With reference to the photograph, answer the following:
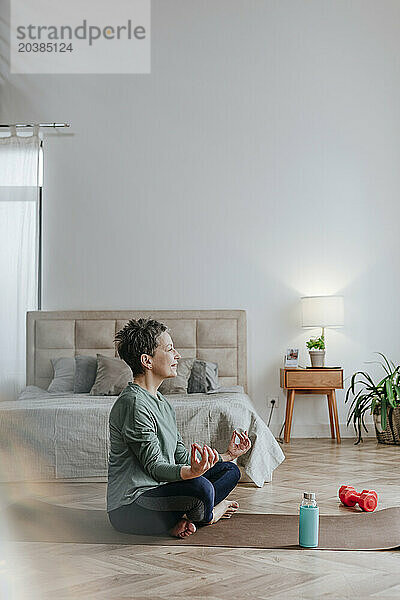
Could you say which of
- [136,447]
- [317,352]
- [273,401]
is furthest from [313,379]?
[136,447]

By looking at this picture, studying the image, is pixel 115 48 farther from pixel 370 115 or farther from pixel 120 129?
pixel 370 115

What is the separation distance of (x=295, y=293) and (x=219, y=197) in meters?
1.06

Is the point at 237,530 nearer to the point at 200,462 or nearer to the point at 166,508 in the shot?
the point at 166,508

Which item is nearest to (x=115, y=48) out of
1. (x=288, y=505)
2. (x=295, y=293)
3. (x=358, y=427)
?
(x=295, y=293)

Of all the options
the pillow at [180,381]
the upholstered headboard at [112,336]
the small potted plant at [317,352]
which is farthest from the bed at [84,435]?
the small potted plant at [317,352]

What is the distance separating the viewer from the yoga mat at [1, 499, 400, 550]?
2930mm

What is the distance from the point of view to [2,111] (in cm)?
666

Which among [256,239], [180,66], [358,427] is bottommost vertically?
[358,427]

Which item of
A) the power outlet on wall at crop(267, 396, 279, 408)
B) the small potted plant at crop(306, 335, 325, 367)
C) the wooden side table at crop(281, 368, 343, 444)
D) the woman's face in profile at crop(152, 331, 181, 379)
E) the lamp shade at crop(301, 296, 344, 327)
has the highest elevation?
the lamp shade at crop(301, 296, 344, 327)

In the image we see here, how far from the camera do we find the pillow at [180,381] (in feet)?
18.1

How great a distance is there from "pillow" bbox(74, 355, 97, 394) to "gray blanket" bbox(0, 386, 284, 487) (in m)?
1.35

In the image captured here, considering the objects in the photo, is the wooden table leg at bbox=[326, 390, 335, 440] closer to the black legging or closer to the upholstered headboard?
the upholstered headboard

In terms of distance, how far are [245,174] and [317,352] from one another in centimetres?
168

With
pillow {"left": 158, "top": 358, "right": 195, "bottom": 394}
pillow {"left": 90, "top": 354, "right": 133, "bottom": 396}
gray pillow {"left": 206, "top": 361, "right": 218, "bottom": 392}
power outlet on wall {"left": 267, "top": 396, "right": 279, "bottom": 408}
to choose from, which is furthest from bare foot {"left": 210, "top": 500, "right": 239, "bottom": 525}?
power outlet on wall {"left": 267, "top": 396, "right": 279, "bottom": 408}
